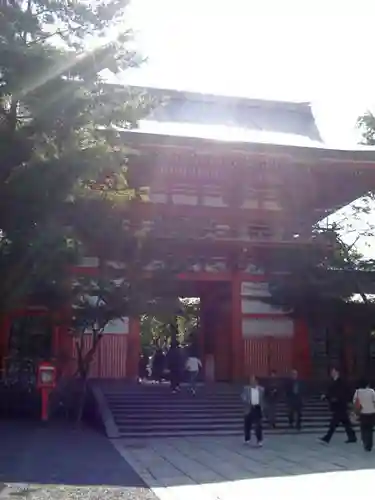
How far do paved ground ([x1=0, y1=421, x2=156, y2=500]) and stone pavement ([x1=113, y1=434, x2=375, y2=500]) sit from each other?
13.9 inches

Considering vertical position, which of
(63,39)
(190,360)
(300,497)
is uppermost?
(63,39)

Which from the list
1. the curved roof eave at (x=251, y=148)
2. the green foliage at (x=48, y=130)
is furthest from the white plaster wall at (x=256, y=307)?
the green foliage at (x=48, y=130)

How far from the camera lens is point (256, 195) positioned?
24.0m

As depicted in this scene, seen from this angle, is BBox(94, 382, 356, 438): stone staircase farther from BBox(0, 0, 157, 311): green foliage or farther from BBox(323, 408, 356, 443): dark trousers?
BBox(0, 0, 157, 311): green foliage

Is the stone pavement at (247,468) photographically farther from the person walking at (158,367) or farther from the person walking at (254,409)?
the person walking at (158,367)

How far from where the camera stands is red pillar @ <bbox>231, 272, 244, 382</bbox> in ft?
71.5

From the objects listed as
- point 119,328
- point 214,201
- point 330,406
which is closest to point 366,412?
point 330,406

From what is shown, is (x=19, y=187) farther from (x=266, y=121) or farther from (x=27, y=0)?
(x=266, y=121)

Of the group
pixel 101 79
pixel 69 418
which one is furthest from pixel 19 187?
pixel 69 418

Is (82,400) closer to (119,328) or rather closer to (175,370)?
(175,370)

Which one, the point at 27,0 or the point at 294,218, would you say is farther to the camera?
the point at 294,218

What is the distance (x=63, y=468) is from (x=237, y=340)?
11507 mm

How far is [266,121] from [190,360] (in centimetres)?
1198

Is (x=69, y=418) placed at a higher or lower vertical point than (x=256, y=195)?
lower
